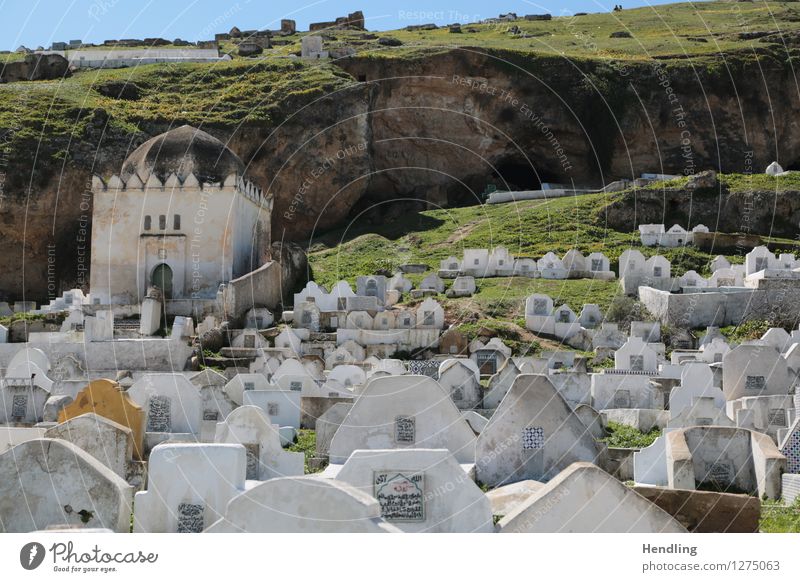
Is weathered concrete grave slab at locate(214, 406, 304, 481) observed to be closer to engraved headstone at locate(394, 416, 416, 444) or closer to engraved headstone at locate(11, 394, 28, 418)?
engraved headstone at locate(394, 416, 416, 444)

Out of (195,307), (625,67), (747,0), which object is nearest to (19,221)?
(195,307)

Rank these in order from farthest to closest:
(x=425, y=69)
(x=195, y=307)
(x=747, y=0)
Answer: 1. (x=747, y=0)
2. (x=425, y=69)
3. (x=195, y=307)

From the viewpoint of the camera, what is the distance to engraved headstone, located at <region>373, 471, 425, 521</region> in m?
11.9

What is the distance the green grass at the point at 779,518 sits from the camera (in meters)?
13.8

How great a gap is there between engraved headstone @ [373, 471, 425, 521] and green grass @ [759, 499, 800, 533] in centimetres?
474

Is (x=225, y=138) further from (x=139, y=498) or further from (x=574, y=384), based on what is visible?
(x=139, y=498)

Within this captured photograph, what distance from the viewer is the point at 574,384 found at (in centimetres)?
2555

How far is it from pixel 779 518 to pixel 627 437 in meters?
6.55

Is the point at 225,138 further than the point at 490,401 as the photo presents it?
Yes

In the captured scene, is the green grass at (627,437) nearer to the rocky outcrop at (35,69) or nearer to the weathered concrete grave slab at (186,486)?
the weathered concrete grave slab at (186,486)

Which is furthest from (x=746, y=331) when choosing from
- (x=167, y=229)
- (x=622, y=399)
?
(x=167, y=229)

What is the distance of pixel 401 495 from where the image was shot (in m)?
11.9

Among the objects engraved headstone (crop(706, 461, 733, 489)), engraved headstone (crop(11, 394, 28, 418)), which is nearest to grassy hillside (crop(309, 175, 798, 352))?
engraved headstone (crop(11, 394, 28, 418))

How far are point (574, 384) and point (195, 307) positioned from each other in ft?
49.0
